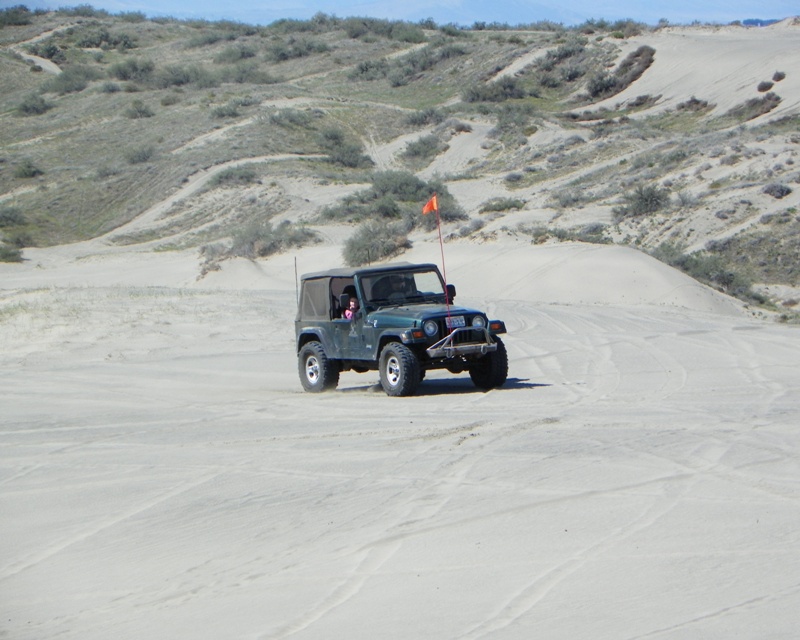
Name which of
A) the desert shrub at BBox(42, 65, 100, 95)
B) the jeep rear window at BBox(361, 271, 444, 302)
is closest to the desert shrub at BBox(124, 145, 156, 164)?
the desert shrub at BBox(42, 65, 100, 95)

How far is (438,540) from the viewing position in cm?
657

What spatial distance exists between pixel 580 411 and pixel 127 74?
7769cm

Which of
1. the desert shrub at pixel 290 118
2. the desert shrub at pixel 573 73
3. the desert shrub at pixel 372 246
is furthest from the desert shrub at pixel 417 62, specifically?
the desert shrub at pixel 372 246

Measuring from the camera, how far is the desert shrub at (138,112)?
6500 cm

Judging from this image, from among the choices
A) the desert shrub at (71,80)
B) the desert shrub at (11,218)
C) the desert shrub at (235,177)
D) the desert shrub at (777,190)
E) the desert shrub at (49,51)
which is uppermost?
the desert shrub at (49,51)

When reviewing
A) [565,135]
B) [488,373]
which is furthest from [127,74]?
[488,373]

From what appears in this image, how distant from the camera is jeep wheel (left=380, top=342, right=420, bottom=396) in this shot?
1261 centimetres

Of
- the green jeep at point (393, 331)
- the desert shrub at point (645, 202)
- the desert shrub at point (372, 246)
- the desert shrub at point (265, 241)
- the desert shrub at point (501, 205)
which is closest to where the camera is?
the green jeep at point (393, 331)

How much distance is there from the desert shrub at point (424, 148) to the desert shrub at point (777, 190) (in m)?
24.9

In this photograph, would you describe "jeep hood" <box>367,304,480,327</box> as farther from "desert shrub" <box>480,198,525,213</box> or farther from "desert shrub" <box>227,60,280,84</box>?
"desert shrub" <box>227,60,280,84</box>

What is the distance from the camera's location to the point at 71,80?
77.6 meters

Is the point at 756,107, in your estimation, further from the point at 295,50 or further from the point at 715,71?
the point at 295,50

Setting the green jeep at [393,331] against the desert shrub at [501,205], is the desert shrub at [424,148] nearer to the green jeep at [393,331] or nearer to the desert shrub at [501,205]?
the desert shrub at [501,205]

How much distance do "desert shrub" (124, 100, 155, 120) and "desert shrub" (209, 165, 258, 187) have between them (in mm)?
16167
